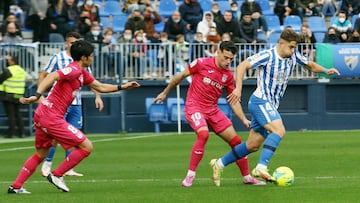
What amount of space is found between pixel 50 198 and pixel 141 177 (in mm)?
3411

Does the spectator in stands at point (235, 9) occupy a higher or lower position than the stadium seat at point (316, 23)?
higher

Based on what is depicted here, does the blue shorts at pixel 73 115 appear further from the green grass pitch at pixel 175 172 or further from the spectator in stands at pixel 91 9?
the spectator in stands at pixel 91 9

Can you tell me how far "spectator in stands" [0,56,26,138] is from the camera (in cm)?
2748

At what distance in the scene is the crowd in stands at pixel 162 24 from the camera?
29906 mm

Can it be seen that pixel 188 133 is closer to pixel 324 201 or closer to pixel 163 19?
pixel 163 19

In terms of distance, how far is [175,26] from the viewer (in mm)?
30891

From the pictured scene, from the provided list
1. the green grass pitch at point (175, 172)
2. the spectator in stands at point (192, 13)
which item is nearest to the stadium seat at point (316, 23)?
the spectator in stands at point (192, 13)

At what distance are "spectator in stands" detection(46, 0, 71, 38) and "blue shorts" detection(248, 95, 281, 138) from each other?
55.3 ft

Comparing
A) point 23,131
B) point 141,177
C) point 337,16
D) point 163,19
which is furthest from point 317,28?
point 141,177

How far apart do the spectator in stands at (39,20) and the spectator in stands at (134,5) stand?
9.95 ft

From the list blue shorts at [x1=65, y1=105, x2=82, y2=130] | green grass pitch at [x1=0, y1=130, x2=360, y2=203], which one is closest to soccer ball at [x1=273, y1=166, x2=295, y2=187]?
green grass pitch at [x1=0, y1=130, x2=360, y2=203]

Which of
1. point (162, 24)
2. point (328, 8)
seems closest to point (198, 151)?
point (162, 24)

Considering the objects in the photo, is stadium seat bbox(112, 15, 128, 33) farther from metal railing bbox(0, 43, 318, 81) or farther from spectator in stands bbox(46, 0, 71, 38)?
metal railing bbox(0, 43, 318, 81)

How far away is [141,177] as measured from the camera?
53.0 ft
